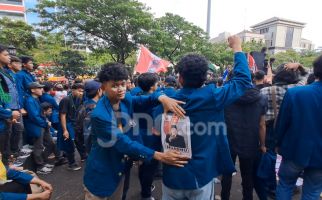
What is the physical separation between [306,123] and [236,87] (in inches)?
42.5

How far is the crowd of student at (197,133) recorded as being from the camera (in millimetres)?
1721

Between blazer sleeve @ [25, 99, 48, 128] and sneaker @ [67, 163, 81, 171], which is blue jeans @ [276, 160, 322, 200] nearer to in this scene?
sneaker @ [67, 163, 81, 171]

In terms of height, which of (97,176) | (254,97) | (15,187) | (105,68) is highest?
(105,68)

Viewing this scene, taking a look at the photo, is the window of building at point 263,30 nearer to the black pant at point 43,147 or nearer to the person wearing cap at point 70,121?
the person wearing cap at point 70,121

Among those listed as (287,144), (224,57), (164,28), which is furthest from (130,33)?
(287,144)

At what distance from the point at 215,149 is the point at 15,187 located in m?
1.84

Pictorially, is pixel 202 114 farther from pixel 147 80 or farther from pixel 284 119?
pixel 147 80

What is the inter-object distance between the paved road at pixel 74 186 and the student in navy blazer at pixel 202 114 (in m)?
2.09

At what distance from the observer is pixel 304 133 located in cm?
230

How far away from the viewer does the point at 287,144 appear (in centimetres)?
246

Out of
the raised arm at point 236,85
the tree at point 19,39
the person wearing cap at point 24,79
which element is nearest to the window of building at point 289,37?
the tree at point 19,39

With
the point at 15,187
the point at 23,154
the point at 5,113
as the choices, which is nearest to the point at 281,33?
the point at 23,154

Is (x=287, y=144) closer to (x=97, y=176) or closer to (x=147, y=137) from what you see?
(x=147, y=137)

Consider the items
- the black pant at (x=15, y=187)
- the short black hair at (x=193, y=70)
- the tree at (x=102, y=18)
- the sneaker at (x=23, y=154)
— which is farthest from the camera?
the tree at (x=102, y=18)
